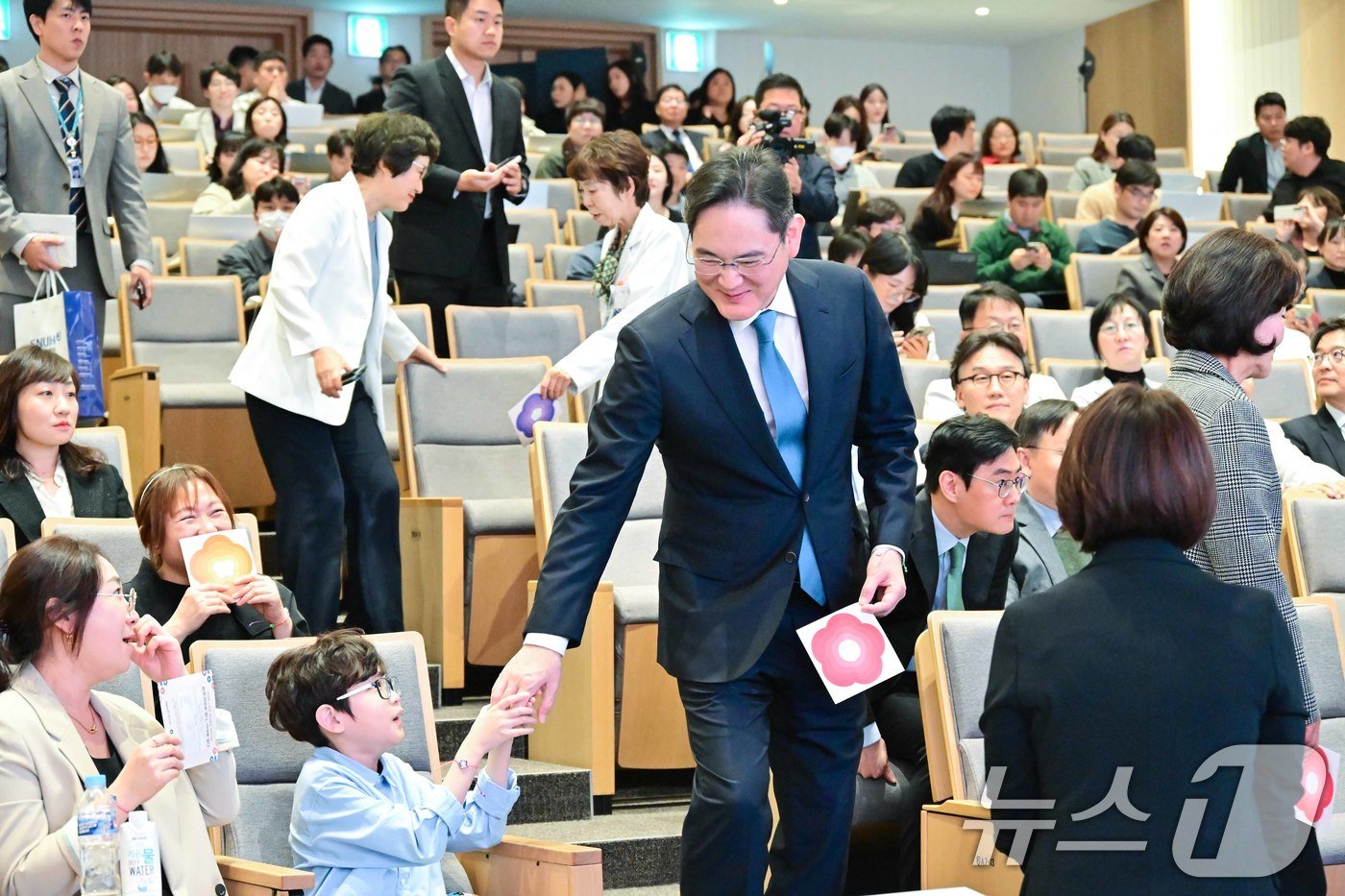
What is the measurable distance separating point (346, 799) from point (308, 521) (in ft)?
4.01

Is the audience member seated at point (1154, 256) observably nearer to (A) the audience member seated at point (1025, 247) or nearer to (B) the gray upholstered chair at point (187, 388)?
(A) the audience member seated at point (1025, 247)

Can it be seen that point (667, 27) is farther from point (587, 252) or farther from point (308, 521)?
point (308, 521)

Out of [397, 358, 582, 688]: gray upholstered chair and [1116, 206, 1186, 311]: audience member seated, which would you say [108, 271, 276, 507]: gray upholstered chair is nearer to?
[397, 358, 582, 688]: gray upholstered chair

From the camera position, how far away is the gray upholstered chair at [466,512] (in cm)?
389

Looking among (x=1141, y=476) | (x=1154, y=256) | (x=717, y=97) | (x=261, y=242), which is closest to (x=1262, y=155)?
(x=1154, y=256)

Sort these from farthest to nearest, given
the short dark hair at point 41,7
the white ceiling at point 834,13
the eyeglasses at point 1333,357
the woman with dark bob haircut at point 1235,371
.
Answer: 1. the white ceiling at point 834,13
2. the eyeglasses at point 1333,357
3. the short dark hair at point 41,7
4. the woman with dark bob haircut at point 1235,371

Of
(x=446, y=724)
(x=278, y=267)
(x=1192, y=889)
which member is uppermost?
(x=278, y=267)

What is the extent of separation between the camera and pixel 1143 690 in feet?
5.00

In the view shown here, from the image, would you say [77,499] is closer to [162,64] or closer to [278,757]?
[278,757]

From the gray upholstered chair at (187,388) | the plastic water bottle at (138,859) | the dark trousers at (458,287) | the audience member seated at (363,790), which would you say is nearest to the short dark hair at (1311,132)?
the dark trousers at (458,287)

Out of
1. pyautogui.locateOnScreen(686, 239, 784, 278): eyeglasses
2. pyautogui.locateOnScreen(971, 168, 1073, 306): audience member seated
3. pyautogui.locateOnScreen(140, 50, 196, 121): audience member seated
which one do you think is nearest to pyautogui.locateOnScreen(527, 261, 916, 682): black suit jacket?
pyautogui.locateOnScreen(686, 239, 784, 278): eyeglasses

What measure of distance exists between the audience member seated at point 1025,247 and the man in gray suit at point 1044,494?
315 centimetres

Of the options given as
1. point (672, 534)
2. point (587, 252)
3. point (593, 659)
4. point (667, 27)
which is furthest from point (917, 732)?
point (667, 27)

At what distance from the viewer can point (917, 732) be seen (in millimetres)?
2973
